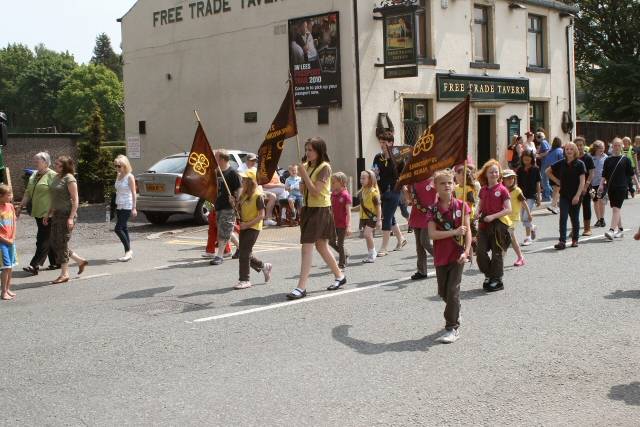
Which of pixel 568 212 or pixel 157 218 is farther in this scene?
pixel 157 218

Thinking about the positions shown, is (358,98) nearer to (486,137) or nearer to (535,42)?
(486,137)

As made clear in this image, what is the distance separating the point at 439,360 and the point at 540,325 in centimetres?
155

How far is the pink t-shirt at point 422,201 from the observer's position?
10156 millimetres

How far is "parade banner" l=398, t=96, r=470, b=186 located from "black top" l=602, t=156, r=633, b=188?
6.97 m

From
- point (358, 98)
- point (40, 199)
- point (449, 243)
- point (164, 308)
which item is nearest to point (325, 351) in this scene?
point (449, 243)

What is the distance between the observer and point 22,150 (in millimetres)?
25484

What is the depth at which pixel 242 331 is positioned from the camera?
7516 mm

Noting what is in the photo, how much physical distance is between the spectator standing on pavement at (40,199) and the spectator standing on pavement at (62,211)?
1.07ft

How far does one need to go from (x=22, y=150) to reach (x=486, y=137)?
575 inches

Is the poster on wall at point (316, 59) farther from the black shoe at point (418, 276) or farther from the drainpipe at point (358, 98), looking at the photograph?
the black shoe at point (418, 276)

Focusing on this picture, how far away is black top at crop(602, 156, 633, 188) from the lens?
45.3 ft

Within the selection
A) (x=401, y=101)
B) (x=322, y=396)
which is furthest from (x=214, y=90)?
(x=322, y=396)

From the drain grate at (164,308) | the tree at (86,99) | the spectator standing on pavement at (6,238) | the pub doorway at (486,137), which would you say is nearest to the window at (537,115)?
the pub doorway at (486,137)

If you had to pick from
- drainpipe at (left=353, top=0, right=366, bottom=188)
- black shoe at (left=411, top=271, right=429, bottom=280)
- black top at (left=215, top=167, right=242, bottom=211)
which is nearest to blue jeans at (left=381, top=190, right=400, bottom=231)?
black top at (left=215, top=167, right=242, bottom=211)
